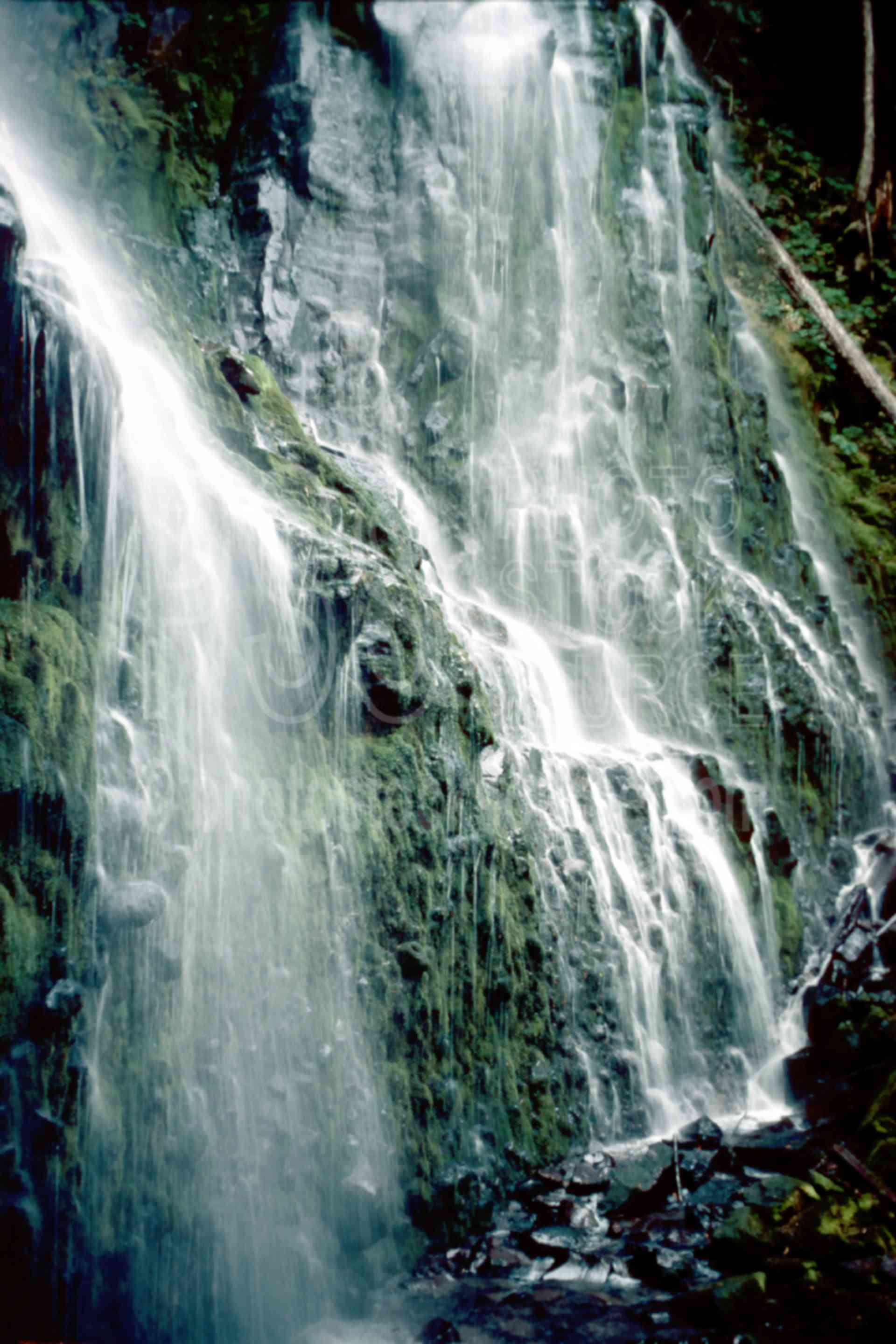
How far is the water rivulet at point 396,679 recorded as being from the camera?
488 centimetres

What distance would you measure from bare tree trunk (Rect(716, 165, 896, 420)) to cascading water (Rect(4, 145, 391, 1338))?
1287 cm

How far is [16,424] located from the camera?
4781mm

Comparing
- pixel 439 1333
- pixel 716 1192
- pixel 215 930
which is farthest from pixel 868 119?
pixel 439 1333

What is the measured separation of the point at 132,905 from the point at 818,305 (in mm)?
15941

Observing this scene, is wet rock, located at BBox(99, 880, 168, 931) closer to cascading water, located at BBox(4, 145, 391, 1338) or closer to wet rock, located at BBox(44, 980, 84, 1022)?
cascading water, located at BBox(4, 145, 391, 1338)

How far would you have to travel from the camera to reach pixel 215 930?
563 cm

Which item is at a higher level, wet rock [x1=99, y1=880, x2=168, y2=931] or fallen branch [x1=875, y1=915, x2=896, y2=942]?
wet rock [x1=99, y1=880, x2=168, y2=931]

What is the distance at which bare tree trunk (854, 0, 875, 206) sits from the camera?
59.8 feet

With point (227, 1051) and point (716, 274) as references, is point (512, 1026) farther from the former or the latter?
point (716, 274)

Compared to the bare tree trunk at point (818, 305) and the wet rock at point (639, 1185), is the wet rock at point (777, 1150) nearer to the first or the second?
the wet rock at point (639, 1185)

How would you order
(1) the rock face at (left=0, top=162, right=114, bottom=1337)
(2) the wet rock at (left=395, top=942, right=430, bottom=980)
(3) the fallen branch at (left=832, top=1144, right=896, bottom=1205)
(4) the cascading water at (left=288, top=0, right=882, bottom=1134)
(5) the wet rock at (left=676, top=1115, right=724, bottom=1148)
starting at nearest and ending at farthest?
(1) the rock face at (left=0, top=162, right=114, bottom=1337)
(3) the fallen branch at (left=832, top=1144, right=896, bottom=1205)
(2) the wet rock at (left=395, top=942, right=430, bottom=980)
(5) the wet rock at (left=676, top=1115, right=724, bottom=1148)
(4) the cascading water at (left=288, top=0, right=882, bottom=1134)

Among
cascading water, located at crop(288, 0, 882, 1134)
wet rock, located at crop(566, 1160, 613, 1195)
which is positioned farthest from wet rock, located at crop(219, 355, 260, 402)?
wet rock, located at crop(566, 1160, 613, 1195)

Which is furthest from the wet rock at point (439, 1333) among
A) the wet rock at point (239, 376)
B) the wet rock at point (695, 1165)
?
the wet rock at point (239, 376)

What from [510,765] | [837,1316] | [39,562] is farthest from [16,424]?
[837,1316]
